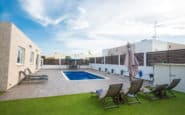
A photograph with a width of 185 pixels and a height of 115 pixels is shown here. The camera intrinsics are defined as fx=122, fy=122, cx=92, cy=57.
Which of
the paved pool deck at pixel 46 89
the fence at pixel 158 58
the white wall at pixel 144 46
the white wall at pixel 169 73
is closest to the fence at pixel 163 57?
the fence at pixel 158 58

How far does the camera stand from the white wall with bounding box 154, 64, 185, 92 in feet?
22.0

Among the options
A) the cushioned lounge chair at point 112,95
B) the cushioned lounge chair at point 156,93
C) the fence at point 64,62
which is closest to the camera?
the cushioned lounge chair at point 112,95

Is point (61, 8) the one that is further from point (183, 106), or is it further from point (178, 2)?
point (183, 106)

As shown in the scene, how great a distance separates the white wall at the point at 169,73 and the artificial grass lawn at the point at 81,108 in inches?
78.1

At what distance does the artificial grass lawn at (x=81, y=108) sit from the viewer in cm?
405

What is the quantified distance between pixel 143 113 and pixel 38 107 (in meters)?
3.69

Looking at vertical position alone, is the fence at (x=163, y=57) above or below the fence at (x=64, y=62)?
above

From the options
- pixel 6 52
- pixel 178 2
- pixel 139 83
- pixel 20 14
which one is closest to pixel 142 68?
pixel 178 2

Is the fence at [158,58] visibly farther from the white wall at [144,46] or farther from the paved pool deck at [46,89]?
the paved pool deck at [46,89]

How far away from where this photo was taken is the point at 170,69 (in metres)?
7.29

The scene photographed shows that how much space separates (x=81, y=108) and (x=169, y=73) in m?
5.92

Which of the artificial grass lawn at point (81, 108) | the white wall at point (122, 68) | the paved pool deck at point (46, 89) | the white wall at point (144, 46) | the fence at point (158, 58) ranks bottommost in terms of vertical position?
the artificial grass lawn at point (81, 108)

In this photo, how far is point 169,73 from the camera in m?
7.35

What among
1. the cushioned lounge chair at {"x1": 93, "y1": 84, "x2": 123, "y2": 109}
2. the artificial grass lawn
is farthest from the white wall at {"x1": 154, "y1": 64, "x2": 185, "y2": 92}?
the cushioned lounge chair at {"x1": 93, "y1": 84, "x2": 123, "y2": 109}
